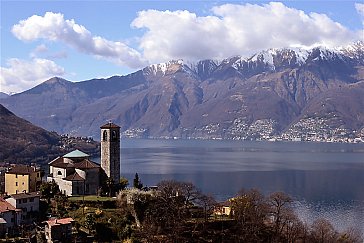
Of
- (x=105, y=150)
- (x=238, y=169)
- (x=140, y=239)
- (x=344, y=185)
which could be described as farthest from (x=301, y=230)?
(x=238, y=169)

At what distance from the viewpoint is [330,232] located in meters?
54.1

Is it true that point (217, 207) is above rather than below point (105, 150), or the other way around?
below

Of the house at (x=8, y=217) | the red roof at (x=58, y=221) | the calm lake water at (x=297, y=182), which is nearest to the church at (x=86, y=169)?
the house at (x=8, y=217)

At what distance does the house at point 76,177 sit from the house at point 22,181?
1.53m

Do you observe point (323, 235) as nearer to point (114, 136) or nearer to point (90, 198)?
point (90, 198)

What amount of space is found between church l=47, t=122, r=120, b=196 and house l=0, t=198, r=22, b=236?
7.89 m

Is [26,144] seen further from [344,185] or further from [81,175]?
[81,175]

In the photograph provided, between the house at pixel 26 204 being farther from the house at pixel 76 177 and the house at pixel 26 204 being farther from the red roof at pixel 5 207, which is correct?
the house at pixel 76 177

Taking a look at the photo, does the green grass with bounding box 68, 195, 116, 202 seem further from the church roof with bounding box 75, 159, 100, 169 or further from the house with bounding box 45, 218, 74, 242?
the house with bounding box 45, 218, 74, 242

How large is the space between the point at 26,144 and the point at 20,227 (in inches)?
4935

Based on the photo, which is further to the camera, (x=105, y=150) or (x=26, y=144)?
(x=26, y=144)

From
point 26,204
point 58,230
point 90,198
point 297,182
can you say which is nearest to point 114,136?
point 90,198

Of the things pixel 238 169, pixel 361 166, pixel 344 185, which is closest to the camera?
pixel 344 185

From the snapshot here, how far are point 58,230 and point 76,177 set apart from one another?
11671mm
